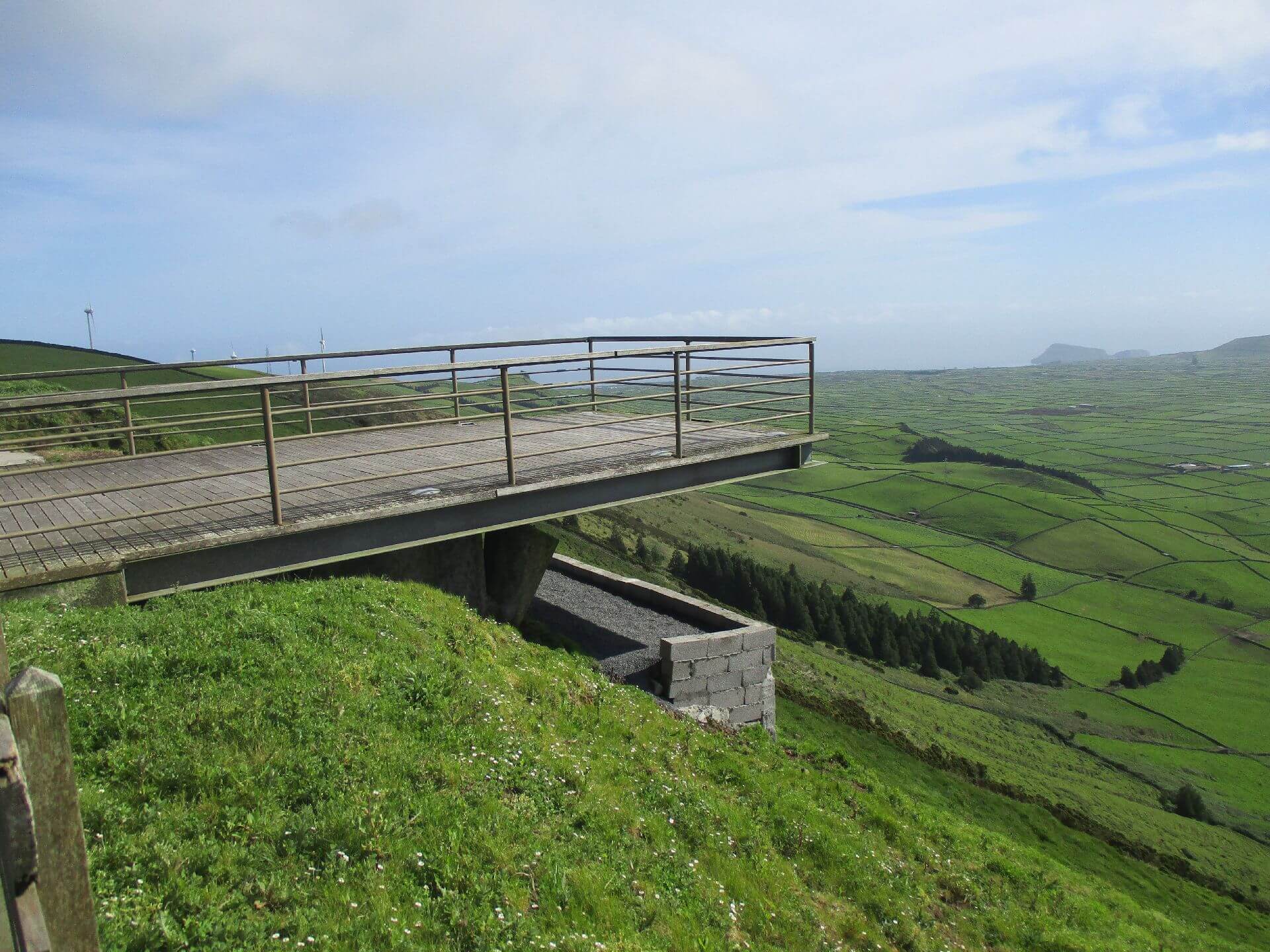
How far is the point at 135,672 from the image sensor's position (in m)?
6.23

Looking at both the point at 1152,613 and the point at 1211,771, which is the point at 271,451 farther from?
the point at 1152,613

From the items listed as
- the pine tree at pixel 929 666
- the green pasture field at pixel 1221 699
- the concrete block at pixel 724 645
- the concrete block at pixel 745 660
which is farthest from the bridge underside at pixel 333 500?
the green pasture field at pixel 1221 699

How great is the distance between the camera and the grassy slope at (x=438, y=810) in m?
4.67

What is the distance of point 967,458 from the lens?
154 m

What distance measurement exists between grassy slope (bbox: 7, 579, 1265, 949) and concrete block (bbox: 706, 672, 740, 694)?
2.57 meters

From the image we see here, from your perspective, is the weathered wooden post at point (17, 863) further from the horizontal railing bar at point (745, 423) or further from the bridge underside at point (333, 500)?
the horizontal railing bar at point (745, 423)

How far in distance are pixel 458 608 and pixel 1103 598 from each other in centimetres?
9502

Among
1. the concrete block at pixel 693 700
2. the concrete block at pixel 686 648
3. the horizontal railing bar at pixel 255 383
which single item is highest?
the horizontal railing bar at pixel 255 383

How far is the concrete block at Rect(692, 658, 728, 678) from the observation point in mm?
12680

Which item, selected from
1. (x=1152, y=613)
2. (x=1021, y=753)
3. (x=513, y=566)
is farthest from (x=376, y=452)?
(x=1152, y=613)

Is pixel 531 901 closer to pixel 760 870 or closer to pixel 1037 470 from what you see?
pixel 760 870

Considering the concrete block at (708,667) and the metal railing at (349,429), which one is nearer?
the metal railing at (349,429)

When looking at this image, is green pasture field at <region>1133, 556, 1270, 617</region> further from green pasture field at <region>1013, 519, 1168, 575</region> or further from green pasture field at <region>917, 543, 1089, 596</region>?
green pasture field at <region>917, 543, 1089, 596</region>

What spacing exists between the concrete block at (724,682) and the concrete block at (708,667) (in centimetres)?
7
